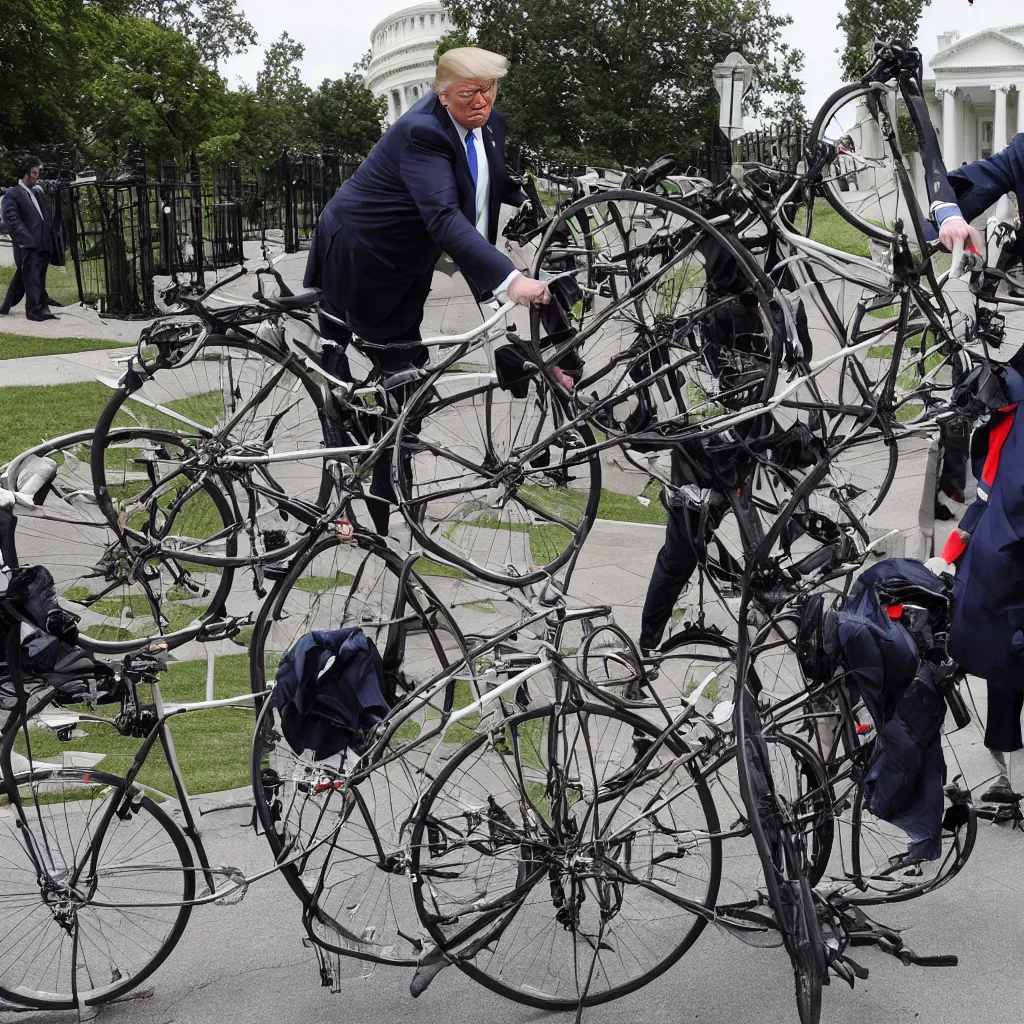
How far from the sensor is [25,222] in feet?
44.1

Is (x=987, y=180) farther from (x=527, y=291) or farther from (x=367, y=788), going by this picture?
(x=367, y=788)

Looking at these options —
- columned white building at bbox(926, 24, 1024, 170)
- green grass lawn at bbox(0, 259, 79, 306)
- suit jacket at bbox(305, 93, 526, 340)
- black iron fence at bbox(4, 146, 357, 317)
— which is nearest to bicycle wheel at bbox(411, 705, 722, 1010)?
suit jacket at bbox(305, 93, 526, 340)

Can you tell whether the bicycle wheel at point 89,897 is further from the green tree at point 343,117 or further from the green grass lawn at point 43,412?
the green tree at point 343,117

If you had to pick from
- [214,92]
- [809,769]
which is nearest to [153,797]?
[809,769]

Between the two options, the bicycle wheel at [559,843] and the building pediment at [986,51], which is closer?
the bicycle wheel at [559,843]

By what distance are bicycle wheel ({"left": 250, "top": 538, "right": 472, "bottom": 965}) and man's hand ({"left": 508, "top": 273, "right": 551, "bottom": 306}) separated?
0.85 meters

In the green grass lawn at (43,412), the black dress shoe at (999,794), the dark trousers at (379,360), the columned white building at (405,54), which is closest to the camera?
the black dress shoe at (999,794)

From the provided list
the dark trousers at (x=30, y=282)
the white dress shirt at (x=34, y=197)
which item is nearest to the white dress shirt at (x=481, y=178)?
the dark trousers at (x=30, y=282)

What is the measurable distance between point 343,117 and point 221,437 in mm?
68616

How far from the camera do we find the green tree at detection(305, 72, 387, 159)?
69062mm

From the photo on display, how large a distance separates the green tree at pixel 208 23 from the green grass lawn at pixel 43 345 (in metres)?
61.0

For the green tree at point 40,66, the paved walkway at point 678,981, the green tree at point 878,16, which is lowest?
the paved walkway at point 678,981

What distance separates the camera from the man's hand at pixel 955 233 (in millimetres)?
3510

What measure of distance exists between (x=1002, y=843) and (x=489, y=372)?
2.42m
